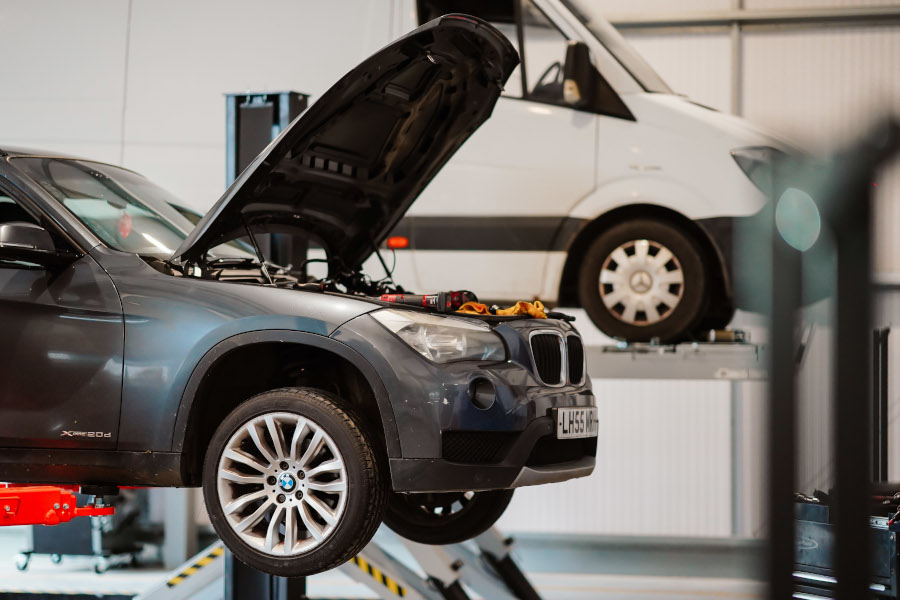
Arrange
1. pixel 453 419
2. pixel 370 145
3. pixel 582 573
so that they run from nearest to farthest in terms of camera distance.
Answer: pixel 453 419
pixel 370 145
pixel 582 573

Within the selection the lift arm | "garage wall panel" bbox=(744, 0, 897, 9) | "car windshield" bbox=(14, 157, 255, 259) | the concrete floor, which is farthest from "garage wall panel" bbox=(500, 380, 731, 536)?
the lift arm

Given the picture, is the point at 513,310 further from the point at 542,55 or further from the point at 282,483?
the point at 542,55

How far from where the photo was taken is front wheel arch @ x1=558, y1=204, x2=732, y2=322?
5.39 meters

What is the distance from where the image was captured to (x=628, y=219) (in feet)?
18.1

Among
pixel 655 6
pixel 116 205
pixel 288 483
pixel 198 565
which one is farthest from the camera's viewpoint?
pixel 655 6

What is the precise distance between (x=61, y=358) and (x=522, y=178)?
2724 millimetres

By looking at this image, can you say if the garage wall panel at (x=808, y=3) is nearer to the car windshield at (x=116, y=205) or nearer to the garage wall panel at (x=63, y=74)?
the garage wall panel at (x=63, y=74)

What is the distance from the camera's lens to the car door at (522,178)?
216 inches

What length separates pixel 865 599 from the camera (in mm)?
1294

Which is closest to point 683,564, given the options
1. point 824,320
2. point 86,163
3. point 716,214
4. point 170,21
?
point 716,214

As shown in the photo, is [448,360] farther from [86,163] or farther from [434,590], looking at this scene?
[434,590]

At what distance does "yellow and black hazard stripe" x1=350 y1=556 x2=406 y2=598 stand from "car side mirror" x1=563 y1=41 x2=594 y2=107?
255 centimetres

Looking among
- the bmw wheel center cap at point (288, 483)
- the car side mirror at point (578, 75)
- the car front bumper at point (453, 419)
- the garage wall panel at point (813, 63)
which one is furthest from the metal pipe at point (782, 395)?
the garage wall panel at point (813, 63)

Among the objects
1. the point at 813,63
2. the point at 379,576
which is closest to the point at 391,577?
the point at 379,576
